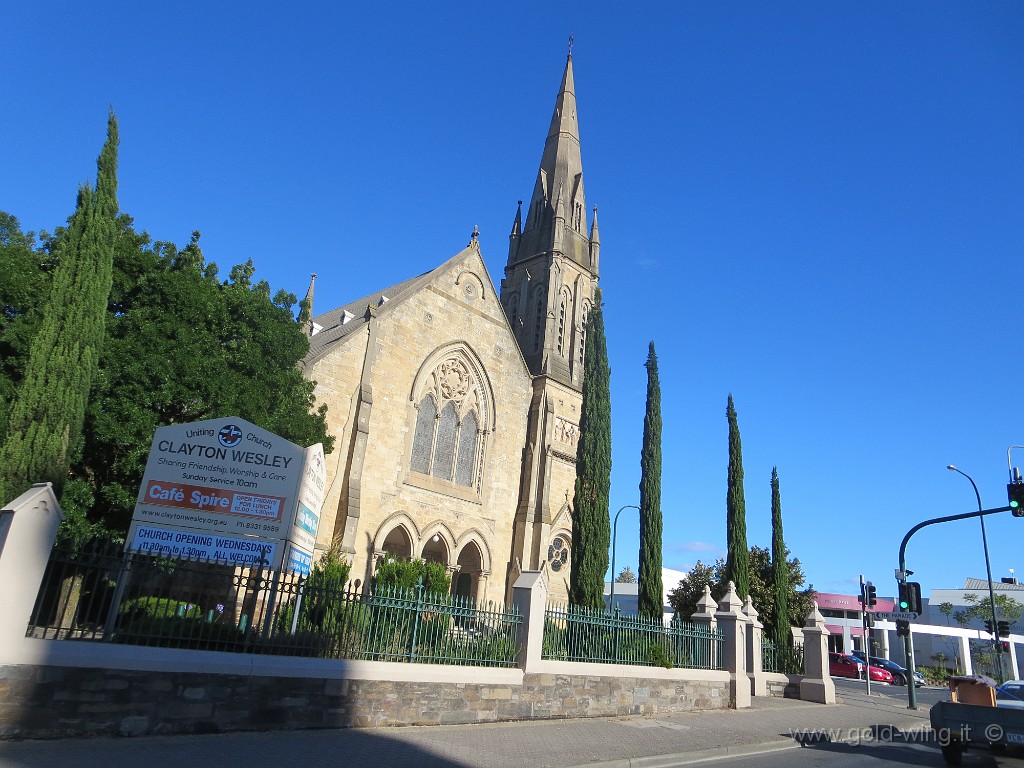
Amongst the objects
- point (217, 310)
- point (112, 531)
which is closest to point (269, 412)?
point (217, 310)

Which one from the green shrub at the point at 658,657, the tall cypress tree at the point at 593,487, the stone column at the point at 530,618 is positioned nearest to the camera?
the stone column at the point at 530,618

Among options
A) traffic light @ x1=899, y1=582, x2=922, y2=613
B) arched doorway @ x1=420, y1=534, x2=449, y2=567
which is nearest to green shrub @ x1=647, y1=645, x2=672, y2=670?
traffic light @ x1=899, y1=582, x2=922, y2=613

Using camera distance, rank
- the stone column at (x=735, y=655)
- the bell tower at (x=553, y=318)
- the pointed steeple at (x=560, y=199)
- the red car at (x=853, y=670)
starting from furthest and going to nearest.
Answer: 1. the pointed steeple at (x=560, y=199)
2. the red car at (x=853, y=670)
3. the bell tower at (x=553, y=318)
4. the stone column at (x=735, y=655)

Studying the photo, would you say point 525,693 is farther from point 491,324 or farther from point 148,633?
point 491,324

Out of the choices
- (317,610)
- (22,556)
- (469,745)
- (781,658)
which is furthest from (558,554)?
(22,556)

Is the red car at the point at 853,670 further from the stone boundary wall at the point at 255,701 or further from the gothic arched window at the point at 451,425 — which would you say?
the stone boundary wall at the point at 255,701

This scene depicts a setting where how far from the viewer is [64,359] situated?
1153 centimetres

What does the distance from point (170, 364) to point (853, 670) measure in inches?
1364

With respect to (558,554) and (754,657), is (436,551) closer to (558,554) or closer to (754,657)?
(558,554)

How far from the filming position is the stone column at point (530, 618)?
12148 mm

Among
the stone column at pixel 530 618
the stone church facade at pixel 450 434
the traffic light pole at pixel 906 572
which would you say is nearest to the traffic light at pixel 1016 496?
the traffic light pole at pixel 906 572

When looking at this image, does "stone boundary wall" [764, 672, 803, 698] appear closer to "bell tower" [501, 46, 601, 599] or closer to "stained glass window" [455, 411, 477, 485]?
"bell tower" [501, 46, 601, 599]

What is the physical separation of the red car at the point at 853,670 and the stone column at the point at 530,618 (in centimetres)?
2890

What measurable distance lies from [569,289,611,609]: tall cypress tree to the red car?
67.3 ft
